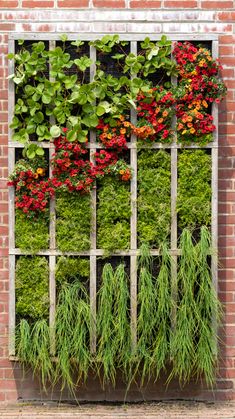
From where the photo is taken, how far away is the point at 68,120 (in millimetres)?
4168

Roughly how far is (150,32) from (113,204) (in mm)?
1139

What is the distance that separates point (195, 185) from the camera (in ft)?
13.8

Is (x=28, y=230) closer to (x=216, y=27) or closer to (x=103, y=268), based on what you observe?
(x=103, y=268)

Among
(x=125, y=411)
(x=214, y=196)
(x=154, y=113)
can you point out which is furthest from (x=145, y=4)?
(x=125, y=411)

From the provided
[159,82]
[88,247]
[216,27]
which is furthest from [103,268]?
[216,27]

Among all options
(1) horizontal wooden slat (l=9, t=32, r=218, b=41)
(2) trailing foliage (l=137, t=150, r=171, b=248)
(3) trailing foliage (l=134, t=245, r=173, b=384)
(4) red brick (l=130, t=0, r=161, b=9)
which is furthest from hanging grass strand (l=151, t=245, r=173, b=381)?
(4) red brick (l=130, t=0, r=161, b=9)

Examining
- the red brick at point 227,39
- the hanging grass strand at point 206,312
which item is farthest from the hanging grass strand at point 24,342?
the red brick at point 227,39

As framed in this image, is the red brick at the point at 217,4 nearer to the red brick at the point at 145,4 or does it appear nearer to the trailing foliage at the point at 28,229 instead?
the red brick at the point at 145,4

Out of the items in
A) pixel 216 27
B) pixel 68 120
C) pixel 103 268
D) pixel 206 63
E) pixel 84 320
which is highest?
pixel 216 27

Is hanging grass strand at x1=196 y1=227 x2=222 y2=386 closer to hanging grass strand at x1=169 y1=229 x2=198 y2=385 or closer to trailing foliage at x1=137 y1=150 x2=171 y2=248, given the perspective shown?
hanging grass strand at x1=169 y1=229 x2=198 y2=385

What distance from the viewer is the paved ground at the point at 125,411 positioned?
13.9 feet

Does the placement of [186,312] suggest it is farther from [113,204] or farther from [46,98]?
[46,98]

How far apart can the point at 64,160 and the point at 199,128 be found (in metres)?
0.88

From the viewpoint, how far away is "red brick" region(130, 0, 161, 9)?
4.28 meters
